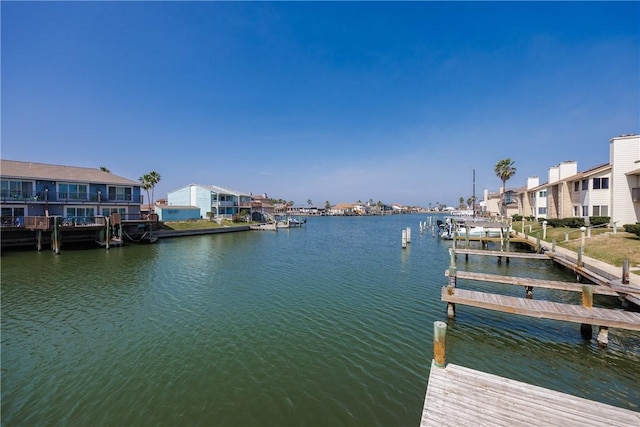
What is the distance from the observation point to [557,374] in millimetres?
9344

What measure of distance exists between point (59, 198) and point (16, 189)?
401 cm

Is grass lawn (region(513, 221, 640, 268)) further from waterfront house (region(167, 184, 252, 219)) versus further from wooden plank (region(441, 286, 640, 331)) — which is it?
waterfront house (region(167, 184, 252, 219))

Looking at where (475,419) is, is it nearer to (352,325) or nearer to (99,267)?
(352,325)

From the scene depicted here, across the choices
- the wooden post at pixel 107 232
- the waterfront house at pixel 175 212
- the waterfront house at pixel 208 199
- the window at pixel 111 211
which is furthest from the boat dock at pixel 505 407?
the waterfront house at pixel 208 199

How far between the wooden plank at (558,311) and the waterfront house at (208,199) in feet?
213

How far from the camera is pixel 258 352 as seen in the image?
10.9m

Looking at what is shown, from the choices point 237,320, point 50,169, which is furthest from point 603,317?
point 50,169

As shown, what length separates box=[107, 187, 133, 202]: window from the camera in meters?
43.0

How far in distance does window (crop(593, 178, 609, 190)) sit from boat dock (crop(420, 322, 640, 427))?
125ft

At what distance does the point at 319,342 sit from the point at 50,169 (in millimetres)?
48322

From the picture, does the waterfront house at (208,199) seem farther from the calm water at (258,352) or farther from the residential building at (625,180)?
the residential building at (625,180)

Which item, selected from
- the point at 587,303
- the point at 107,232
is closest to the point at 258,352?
the point at 587,303

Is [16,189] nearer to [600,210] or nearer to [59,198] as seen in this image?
[59,198]

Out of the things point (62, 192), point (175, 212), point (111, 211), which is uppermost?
point (62, 192)
